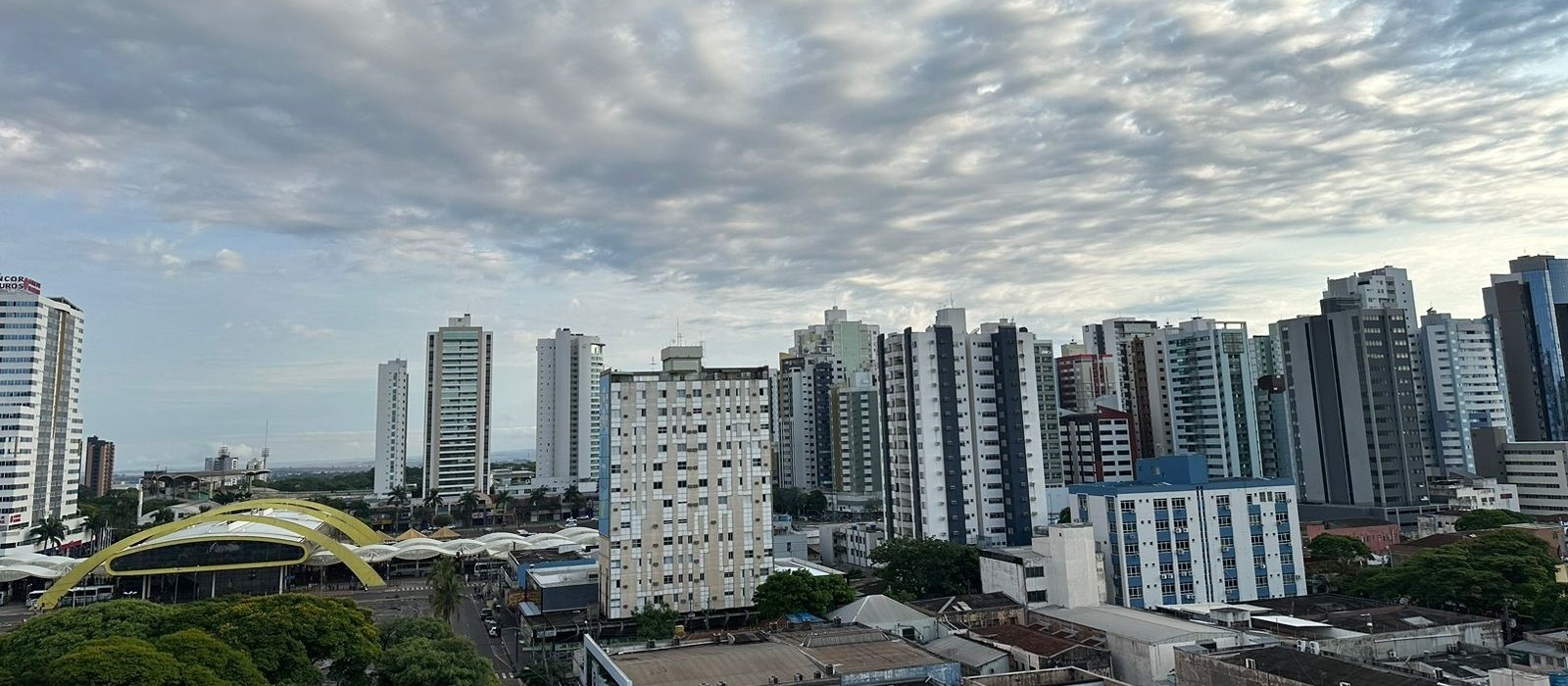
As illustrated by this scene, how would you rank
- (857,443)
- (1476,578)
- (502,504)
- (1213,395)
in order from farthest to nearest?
(502,504), (857,443), (1213,395), (1476,578)

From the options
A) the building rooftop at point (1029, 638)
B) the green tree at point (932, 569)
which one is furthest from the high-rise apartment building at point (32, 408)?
the building rooftop at point (1029, 638)

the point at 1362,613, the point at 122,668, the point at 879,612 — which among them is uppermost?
the point at 122,668

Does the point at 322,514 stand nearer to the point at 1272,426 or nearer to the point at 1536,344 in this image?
the point at 1272,426

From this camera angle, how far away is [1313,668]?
3353 cm

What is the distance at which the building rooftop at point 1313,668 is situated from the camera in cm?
3172

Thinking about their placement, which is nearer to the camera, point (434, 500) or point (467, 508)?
point (467, 508)

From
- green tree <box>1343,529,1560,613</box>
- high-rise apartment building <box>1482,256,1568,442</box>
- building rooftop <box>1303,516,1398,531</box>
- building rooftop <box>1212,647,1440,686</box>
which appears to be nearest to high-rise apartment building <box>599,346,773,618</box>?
building rooftop <box>1212,647,1440,686</box>

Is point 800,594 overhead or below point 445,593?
below

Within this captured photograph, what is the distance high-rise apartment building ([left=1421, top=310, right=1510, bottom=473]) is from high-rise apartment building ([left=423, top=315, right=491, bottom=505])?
153m

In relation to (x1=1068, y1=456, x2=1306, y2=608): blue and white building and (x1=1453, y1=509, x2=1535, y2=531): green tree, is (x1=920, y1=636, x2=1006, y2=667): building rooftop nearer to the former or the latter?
(x1=1068, y1=456, x2=1306, y2=608): blue and white building

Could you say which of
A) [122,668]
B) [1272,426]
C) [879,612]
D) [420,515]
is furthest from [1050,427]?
[122,668]

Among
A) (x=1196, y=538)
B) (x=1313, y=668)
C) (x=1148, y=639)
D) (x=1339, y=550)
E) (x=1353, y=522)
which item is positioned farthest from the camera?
(x=1353, y=522)

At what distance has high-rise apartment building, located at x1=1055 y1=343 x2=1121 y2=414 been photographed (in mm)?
157500

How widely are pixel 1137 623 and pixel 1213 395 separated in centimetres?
8102
